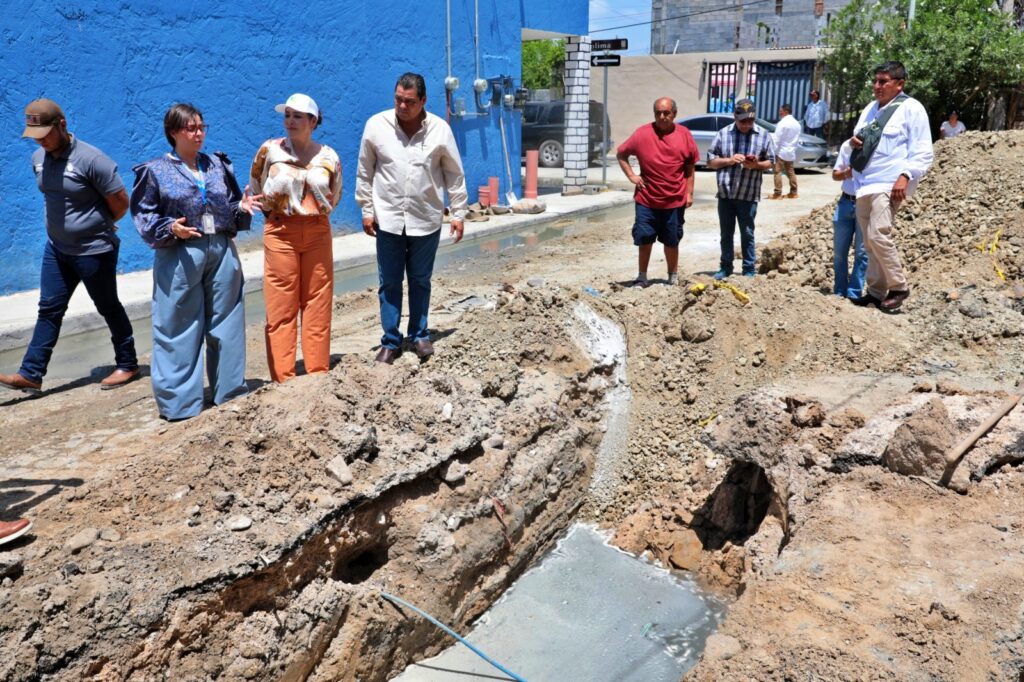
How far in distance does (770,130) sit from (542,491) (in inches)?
752

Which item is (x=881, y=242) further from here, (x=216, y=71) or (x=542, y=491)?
(x=216, y=71)

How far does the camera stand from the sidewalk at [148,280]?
25.6 feet

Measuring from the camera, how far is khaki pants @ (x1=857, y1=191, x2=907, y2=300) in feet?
21.0

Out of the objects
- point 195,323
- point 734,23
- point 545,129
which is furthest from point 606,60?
point 734,23

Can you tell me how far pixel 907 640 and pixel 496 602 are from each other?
2.10 m

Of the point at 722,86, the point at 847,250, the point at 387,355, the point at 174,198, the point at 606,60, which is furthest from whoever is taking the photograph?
the point at 722,86

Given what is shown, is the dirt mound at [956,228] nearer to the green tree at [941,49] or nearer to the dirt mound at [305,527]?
the dirt mound at [305,527]

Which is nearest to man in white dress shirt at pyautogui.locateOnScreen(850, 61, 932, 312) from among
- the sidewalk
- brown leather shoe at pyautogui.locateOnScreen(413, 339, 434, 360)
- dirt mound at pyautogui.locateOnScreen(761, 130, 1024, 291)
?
dirt mound at pyautogui.locateOnScreen(761, 130, 1024, 291)

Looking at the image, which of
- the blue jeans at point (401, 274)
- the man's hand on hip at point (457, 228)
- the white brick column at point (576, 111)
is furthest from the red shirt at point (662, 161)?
the white brick column at point (576, 111)

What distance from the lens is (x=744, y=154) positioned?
25.4 feet

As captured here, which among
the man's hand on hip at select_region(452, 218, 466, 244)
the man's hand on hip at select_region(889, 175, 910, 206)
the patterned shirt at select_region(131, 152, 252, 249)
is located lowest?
the man's hand on hip at select_region(452, 218, 466, 244)

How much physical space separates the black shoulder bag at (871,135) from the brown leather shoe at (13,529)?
223 inches

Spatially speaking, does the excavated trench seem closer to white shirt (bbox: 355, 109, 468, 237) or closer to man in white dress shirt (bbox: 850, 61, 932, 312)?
white shirt (bbox: 355, 109, 468, 237)

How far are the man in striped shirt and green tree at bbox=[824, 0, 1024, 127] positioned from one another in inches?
595
